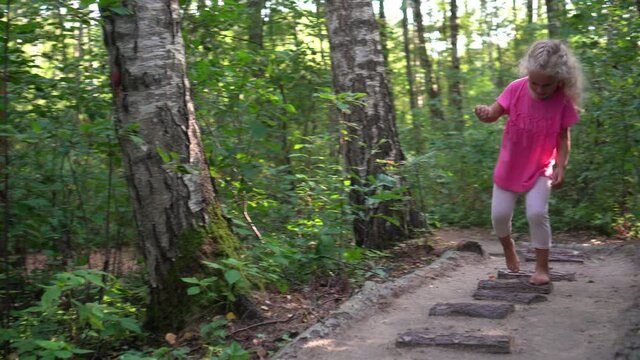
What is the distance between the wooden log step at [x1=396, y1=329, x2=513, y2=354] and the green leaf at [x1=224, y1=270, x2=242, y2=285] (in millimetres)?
1119

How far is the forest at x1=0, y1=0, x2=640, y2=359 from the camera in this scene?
4.59m

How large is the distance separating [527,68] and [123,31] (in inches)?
116

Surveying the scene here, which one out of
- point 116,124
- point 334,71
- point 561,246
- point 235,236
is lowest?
point 561,246

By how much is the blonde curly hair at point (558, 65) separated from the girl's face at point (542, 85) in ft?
0.10

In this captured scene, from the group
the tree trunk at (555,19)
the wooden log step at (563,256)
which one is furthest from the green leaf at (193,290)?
the tree trunk at (555,19)

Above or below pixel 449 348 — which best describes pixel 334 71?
above

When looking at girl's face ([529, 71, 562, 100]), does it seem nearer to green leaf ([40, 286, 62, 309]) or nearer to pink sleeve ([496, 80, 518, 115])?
pink sleeve ([496, 80, 518, 115])

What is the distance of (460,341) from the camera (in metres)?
3.81

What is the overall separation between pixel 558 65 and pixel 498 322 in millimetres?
1903

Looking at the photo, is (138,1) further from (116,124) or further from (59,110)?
(59,110)

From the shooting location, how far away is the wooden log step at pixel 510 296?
4.71m

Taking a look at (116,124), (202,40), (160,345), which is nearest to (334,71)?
(202,40)

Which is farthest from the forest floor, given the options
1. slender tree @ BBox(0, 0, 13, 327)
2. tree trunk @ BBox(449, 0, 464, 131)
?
tree trunk @ BBox(449, 0, 464, 131)

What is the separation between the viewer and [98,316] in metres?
4.13
